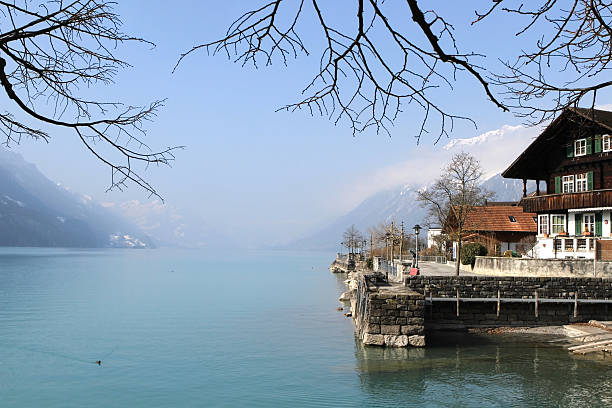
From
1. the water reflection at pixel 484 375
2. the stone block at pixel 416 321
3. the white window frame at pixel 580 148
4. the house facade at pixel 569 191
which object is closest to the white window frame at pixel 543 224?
the house facade at pixel 569 191

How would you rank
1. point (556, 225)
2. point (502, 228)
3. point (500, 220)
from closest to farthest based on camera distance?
point (556, 225) < point (502, 228) < point (500, 220)

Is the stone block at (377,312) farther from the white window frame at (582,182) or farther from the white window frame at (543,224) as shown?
the white window frame at (543,224)

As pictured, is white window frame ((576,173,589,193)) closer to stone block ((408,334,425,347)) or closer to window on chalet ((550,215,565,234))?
window on chalet ((550,215,565,234))

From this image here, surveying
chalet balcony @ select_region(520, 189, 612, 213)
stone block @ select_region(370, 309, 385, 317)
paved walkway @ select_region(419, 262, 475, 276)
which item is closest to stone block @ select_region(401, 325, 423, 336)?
stone block @ select_region(370, 309, 385, 317)

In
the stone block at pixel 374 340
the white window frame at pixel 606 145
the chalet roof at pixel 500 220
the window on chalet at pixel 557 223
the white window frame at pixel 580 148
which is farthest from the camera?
the chalet roof at pixel 500 220

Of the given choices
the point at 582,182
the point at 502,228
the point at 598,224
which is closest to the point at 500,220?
the point at 502,228

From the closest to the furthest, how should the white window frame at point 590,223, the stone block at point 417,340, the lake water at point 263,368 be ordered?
the lake water at point 263,368 < the stone block at point 417,340 < the white window frame at point 590,223

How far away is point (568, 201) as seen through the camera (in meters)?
36.0

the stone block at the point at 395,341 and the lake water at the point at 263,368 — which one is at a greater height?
the stone block at the point at 395,341

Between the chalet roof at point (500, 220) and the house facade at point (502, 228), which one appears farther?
the chalet roof at point (500, 220)

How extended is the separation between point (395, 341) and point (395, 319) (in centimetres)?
83

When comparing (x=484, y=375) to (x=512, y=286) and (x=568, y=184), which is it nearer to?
(x=512, y=286)

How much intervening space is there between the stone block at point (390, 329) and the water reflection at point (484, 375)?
0.69 m

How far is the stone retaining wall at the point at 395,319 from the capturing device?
71.3 ft
